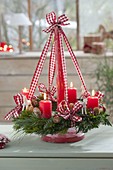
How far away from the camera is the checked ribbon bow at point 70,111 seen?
1.67 meters

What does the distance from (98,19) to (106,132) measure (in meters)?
3.52

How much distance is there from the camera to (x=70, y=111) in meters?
1.69

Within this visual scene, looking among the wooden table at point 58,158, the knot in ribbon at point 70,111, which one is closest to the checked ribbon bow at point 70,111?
the knot in ribbon at point 70,111

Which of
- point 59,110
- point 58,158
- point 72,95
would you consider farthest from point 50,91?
point 58,158

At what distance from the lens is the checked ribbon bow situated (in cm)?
167

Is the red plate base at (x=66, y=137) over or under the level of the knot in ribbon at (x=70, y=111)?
under

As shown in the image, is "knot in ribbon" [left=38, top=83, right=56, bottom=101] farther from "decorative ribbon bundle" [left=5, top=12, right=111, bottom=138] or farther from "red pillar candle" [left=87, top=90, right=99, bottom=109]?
"red pillar candle" [left=87, top=90, right=99, bottom=109]

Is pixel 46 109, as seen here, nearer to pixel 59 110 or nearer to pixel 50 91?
pixel 59 110

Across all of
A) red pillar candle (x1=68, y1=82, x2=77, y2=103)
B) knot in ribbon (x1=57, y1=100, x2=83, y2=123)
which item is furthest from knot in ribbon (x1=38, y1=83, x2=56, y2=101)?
knot in ribbon (x1=57, y1=100, x2=83, y2=123)

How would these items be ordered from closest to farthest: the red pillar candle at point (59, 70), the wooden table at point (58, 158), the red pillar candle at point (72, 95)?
the wooden table at point (58, 158) → the red pillar candle at point (59, 70) → the red pillar candle at point (72, 95)

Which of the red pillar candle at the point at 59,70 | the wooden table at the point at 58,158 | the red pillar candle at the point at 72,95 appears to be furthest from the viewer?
the red pillar candle at the point at 72,95

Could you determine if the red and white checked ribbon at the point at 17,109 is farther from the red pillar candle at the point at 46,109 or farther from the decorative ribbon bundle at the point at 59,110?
the red pillar candle at the point at 46,109

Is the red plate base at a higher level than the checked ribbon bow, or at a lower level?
lower

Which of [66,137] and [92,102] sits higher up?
[92,102]
